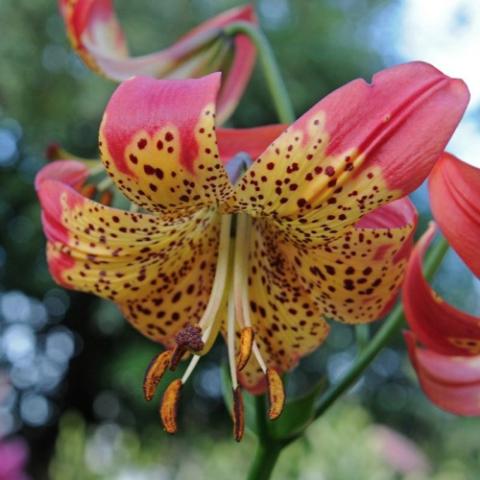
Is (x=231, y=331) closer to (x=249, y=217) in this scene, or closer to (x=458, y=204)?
(x=249, y=217)

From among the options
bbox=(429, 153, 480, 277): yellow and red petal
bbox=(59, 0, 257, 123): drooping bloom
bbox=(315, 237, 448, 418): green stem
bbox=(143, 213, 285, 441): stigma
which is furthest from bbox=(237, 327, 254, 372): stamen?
bbox=(59, 0, 257, 123): drooping bloom

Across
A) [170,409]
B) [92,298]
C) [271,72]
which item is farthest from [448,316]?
[92,298]

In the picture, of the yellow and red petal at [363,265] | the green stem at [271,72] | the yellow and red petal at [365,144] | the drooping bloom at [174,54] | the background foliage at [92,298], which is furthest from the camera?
the background foliage at [92,298]

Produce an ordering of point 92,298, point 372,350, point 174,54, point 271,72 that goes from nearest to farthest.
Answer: point 372,350
point 271,72
point 174,54
point 92,298

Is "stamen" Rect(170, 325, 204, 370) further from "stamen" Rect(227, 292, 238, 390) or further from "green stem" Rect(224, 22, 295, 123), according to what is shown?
→ "green stem" Rect(224, 22, 295, 123)

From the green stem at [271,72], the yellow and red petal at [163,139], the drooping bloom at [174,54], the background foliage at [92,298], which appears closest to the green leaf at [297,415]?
the yellow and red petal at [163,139]

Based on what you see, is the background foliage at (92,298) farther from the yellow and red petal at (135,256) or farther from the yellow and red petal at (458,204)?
the yellow and red petal at (458,204)

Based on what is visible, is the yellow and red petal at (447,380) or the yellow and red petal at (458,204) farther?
the yellow and red petal at (447,380)

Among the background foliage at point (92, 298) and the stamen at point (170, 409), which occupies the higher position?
the stamen at point (170, 409)

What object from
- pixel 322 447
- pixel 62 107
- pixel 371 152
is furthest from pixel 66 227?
pixel 62 107
